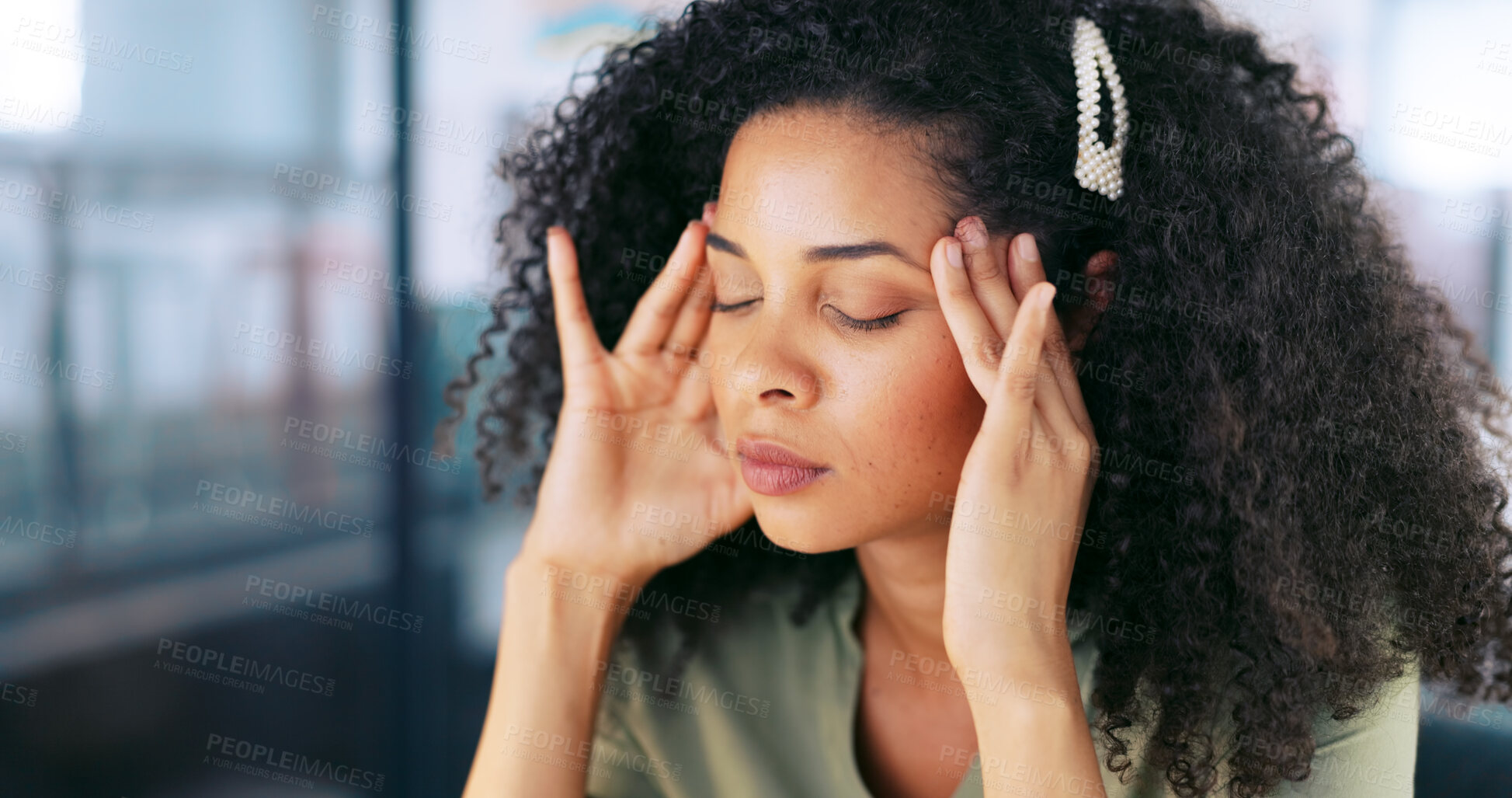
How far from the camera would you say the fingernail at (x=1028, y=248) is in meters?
1.06

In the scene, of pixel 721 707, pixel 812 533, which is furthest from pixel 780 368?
pixel 721 707

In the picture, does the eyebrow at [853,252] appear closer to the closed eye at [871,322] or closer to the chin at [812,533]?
the closed eye at [871,322]

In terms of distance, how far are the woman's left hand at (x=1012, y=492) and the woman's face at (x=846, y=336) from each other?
5 centimetres

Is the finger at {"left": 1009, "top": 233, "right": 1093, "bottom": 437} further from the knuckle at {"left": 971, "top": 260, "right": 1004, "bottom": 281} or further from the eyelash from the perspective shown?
the eyelash

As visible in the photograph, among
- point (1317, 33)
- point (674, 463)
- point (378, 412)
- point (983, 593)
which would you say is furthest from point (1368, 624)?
point (378, 412)

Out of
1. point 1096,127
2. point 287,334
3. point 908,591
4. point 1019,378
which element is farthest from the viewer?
point 287,334

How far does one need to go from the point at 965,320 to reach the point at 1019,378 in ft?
0.26

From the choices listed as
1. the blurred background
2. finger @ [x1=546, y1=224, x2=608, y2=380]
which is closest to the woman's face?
finger @ [x1=546, y1=224, x2=608, y2=380]

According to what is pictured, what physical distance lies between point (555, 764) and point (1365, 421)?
1.00 metres

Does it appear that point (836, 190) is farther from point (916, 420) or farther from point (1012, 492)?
point (1012, 492)

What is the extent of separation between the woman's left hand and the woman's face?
0.05 m

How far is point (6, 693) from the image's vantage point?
5.49ft

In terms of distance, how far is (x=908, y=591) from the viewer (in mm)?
1288

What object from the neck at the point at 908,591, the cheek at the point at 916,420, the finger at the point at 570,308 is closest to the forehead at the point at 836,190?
the cheek at the point at 916,420
